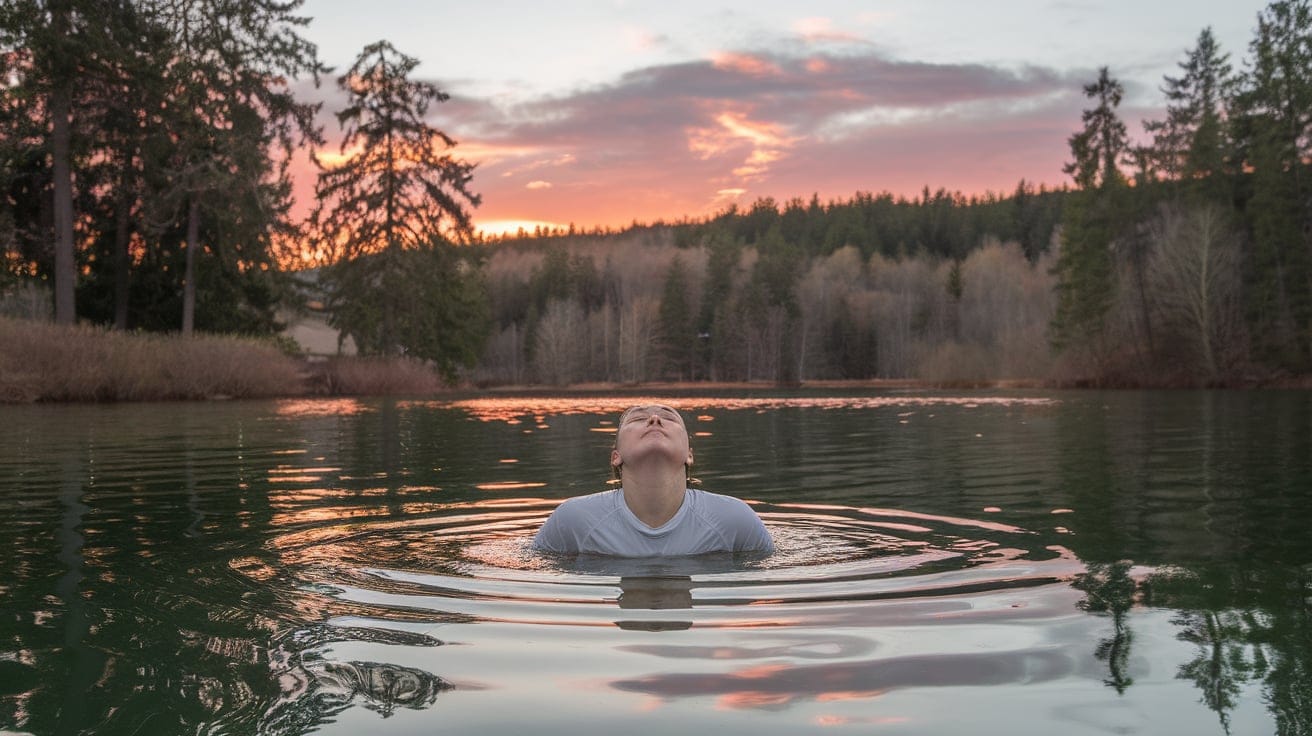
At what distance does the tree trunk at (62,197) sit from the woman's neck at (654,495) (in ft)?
119

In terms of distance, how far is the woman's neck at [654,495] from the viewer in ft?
24.4

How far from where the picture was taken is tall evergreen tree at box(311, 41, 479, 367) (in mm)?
58938

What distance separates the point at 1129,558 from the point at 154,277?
4632cm

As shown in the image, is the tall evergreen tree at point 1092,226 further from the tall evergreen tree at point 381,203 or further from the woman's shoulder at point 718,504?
the woman's shoulder at point 718,504

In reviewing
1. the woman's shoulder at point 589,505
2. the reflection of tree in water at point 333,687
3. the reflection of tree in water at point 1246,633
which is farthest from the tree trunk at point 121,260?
the reflection of tree in water at point 1246,633

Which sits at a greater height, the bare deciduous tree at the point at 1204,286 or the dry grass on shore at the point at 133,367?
the bare deciduous tree at the point at 1204,286

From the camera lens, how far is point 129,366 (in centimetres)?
3612

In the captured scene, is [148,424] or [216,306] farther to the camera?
[216,306]

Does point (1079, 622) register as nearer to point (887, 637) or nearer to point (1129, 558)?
point (887, 637)

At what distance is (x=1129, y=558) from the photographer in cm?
748

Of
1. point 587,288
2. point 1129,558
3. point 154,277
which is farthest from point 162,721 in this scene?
point 587,288

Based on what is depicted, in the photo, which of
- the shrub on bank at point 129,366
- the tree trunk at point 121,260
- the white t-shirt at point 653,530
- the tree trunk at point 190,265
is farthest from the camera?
the tree trunk at point 121,260

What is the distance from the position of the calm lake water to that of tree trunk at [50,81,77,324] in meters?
27.5

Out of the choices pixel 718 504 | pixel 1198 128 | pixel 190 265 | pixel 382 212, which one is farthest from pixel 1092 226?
pixel 718 504
